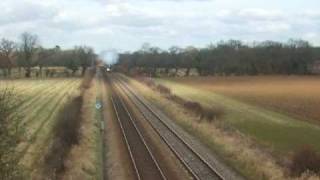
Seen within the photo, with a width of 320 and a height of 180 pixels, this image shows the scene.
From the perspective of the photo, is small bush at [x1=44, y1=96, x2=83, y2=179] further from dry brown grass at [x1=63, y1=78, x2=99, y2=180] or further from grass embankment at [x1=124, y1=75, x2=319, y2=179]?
grass embankment at [x1=124, y1=75, x2=319, y2=179]

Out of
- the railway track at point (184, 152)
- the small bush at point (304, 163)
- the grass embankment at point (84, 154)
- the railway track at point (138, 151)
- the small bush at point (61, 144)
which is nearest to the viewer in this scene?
the small bush at point (304, 163)

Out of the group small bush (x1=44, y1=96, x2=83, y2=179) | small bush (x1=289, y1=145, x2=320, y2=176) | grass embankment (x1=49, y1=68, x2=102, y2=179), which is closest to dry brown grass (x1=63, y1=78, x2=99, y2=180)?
grass embankment (x1=49, y1=68, x2=102, y2=179)

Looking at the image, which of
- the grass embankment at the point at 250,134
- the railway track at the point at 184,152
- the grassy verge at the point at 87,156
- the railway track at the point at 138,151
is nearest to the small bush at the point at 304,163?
the grass embankment at the point at 250,134

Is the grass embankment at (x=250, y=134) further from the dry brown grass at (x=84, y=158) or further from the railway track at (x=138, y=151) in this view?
the dry brown grass at (x=84, y=158)

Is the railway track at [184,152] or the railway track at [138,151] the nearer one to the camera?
the railway track at [184,152]

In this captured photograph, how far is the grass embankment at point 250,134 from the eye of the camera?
29.8 metres

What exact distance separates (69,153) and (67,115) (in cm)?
1201

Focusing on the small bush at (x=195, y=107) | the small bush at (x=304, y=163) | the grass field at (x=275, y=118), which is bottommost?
the grass field at (x=275, y=118)

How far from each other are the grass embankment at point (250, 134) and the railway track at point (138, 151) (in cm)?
378

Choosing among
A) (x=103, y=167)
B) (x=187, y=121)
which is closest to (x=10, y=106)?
(x=103, y=167)

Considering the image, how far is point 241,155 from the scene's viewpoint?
32.7 meters

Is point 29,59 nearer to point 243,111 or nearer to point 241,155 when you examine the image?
point 243,111

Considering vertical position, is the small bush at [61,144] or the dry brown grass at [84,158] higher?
the small bush at [61,144]

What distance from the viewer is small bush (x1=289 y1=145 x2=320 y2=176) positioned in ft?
88.2
